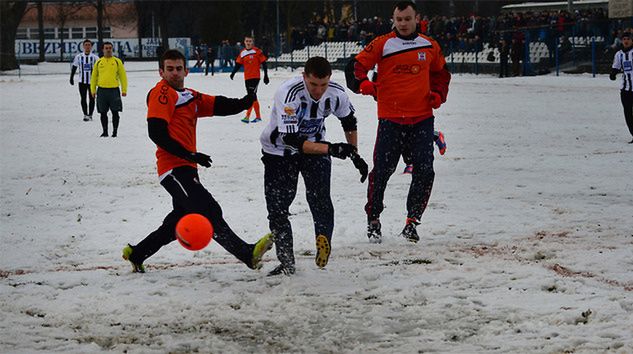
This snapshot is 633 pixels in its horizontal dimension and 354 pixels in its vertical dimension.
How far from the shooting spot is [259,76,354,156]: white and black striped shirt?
7.19 m

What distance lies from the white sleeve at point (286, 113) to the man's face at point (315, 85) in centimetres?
12

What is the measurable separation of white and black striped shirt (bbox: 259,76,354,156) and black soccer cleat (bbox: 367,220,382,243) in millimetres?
1421

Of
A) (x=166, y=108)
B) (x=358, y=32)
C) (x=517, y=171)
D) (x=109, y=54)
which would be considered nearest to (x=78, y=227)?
(x=166, y=108)

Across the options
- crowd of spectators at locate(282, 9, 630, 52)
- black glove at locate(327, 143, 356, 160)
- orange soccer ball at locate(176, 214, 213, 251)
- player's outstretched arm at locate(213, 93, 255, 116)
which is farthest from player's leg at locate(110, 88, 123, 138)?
crowd of spectators at locate(282, 9, 630, 52)

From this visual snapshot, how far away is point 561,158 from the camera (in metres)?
14.2

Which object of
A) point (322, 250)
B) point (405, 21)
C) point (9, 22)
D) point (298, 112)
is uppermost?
point (9, 22)

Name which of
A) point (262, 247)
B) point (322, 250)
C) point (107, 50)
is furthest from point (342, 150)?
point (107, 50)

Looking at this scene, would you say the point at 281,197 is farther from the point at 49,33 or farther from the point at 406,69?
the point at 49,33

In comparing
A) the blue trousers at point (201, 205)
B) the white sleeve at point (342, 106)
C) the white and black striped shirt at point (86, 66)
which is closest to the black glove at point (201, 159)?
the blue trousers at point (201, 205)

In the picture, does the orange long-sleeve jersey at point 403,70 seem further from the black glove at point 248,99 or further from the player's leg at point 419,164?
the black glove at point 248,99

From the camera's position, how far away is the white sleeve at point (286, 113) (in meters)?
→ 7.18

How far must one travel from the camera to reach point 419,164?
8766 mm

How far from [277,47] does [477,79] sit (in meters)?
22.0

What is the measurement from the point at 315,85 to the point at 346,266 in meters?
1.38
